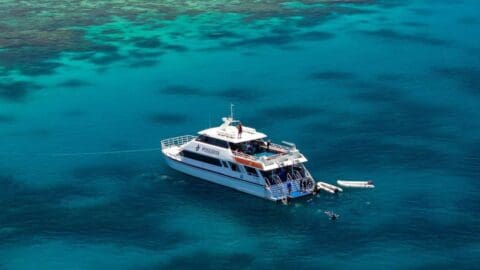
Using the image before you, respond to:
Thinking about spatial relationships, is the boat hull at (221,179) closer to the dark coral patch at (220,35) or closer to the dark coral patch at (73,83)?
the dark coral patch at (73,83)

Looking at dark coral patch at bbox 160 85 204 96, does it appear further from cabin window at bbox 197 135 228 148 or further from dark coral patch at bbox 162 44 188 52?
cabin window at bbox 197 135 228 148

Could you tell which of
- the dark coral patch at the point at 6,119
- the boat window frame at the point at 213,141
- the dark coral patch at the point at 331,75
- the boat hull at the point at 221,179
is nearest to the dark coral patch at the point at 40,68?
the dark coral patch at the point at 6,119

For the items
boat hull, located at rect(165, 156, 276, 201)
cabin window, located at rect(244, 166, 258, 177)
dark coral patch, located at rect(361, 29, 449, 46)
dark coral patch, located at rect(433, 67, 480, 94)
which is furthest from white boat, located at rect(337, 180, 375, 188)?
dark coral patch, located at rect(361, 29, 449, 46)

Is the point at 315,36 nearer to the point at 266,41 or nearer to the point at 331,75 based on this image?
the point at 266,41

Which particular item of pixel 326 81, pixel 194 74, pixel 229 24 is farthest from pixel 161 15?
pixel 326 81

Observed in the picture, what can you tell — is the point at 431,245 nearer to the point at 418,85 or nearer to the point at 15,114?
the point at 418,85

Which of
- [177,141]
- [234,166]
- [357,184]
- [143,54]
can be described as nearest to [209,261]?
[234,166]

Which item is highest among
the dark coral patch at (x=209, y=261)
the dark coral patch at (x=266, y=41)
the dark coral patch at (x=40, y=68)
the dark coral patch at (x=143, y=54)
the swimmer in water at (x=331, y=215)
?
the dark coral patch at (x=266, y=41)
